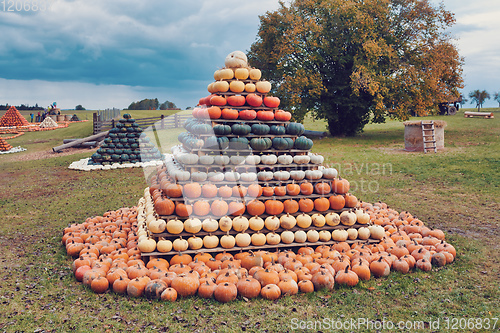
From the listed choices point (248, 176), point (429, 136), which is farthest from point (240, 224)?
point (429, 136)

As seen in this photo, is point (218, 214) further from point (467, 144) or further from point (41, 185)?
point (467, 144)

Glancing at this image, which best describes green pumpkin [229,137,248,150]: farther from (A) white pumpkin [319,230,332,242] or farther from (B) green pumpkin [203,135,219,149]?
(A) white pumpkin [319,230,332,242]

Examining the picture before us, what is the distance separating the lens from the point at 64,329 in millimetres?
4520

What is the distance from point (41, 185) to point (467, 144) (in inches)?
872

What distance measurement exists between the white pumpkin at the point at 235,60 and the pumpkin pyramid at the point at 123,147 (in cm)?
1248

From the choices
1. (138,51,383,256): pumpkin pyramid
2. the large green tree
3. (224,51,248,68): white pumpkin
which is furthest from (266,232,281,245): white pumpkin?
the large green tree

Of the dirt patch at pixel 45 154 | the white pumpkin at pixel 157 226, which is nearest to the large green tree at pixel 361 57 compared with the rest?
the dirt patch at pixel 45 154

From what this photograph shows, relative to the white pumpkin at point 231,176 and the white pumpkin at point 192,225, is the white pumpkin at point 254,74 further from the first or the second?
the white pumpkin at point 192,225

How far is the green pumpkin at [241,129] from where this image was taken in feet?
24.1

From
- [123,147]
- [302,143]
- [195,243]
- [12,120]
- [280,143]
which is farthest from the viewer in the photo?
[12,120]

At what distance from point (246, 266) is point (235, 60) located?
4.34 meters

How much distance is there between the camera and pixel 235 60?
26.0 feet

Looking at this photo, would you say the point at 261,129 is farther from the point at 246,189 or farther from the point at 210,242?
the point at 210,242

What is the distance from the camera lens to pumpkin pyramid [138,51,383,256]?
6.63m
